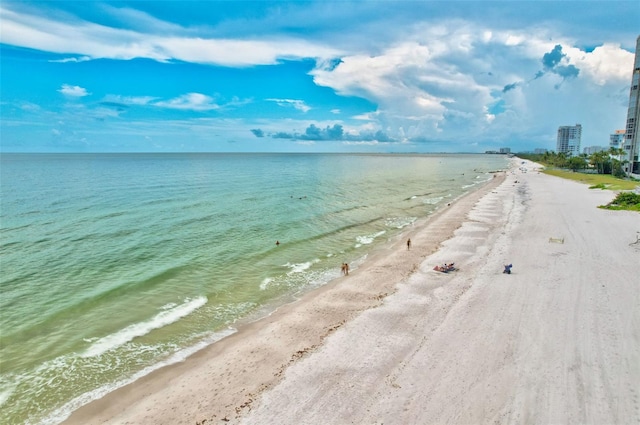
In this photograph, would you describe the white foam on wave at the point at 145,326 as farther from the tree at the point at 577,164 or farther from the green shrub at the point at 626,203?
the tree at the point at 577,164

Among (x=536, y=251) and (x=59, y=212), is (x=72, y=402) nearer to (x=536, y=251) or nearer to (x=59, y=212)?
(x=536, y=251)

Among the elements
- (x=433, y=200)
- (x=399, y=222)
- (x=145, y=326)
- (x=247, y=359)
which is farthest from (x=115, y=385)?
(x=433, y=200)

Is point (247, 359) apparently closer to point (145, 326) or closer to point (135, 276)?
point (145, 326)

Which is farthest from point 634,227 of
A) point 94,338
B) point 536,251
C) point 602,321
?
point 94,338

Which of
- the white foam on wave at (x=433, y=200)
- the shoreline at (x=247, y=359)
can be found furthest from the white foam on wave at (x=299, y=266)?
the white foam on wave at (x=433, y=200)

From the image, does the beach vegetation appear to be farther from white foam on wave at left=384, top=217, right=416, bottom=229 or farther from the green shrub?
white foam on wave at left=384, top=217, right=416, bottom=229

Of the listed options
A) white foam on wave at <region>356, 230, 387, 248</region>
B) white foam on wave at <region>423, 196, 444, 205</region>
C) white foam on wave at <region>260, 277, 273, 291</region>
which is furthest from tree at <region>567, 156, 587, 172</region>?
white foam on wave at <region>260, 277, 273, 291</region>
